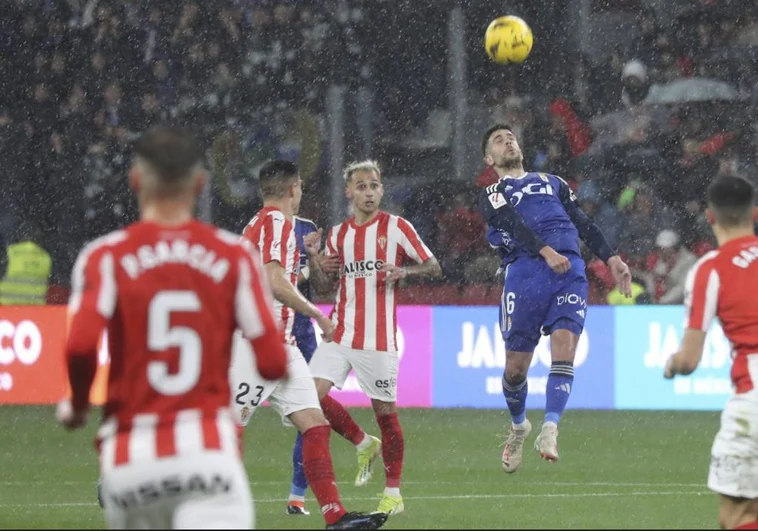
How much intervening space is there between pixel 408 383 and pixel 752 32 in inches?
252

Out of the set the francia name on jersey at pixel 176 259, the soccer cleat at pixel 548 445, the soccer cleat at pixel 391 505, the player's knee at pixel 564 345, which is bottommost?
the soccer cleat at pixel 391 505

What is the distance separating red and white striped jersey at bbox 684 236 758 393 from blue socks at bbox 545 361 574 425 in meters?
3.04

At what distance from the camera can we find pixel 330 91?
16.4 m

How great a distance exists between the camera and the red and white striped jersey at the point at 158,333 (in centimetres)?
379

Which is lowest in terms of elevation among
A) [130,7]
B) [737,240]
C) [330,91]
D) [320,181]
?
[737,240]

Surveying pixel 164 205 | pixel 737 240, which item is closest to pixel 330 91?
pixel 737 240

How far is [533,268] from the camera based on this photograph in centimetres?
855

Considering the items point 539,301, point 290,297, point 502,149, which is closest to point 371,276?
point 539,301

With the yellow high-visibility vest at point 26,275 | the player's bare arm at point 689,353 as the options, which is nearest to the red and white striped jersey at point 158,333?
the player's bare arm at point 689,353

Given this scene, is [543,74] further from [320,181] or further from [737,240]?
[737,240]

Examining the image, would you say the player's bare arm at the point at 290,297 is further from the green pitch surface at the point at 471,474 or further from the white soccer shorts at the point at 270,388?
the green pitch surface at the point at 471,474

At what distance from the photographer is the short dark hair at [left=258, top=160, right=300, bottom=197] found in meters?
7.38

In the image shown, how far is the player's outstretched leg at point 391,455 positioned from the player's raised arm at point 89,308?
419cm

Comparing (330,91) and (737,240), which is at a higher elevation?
(330,91)
